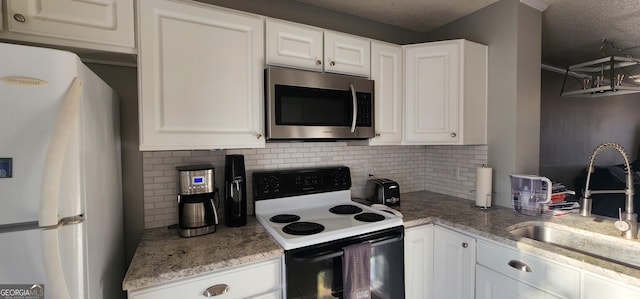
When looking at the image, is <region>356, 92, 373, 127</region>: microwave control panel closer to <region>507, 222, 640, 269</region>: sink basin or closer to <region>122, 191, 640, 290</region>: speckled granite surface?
<region>122, 191, 640, 290</region>: speckled granite surface

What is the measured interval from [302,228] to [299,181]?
0.49m

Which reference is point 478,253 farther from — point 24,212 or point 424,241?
point 24,212

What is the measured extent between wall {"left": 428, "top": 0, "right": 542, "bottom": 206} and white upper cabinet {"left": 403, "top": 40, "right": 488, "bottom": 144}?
78 mm

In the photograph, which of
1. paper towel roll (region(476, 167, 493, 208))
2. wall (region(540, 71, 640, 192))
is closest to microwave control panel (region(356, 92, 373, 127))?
paper towel roll (region(476, 167, 493, 208))

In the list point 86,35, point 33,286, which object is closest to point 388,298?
point 33,286

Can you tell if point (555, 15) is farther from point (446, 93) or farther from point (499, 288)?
point (499, 288)

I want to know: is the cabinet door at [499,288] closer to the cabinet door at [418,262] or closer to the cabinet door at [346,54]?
the cabinet door at [418,262]

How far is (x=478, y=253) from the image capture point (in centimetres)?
158

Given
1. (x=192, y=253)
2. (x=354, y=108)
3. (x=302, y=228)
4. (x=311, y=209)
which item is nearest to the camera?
(x=192, y=253)

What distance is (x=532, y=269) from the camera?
1349mm

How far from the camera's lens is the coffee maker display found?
158 cm

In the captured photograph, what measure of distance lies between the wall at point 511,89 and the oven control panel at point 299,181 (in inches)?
44.5

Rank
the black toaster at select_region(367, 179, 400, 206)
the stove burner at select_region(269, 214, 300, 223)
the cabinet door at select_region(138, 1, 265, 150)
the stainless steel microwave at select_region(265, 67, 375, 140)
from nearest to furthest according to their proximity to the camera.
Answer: the cabinet door at select_region(138, 1, 265, 150) < the stainless steel microwave at select_region(265, 67, 375, 140) < the stove burner at select_region(269, 214, 300, 223) < the black toaster at select_region(367, 179, 400, 206)

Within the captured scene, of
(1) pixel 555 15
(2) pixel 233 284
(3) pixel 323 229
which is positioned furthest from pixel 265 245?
(1) pixel 555 15
